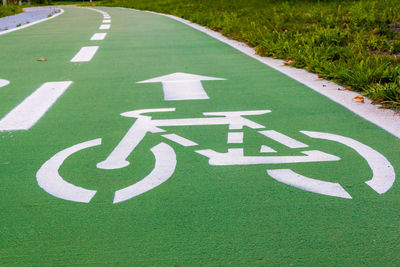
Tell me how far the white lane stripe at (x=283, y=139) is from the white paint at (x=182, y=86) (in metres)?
1.68

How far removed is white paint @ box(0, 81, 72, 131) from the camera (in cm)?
467

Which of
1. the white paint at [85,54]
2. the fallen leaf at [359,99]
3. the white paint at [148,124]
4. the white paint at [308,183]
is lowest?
the white paint at [85,54]

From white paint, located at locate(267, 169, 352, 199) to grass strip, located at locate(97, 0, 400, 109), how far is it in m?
2.32

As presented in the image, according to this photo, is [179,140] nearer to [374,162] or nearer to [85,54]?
[374,162]

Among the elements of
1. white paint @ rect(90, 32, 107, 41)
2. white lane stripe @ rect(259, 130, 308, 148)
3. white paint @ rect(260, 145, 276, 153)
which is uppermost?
white paint @ rect(260, 145, 276, 153)

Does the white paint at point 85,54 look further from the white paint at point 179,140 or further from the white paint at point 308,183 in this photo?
the white paint at point 308,183

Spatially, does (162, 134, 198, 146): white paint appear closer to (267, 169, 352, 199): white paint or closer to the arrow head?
(267, 169, 352, 199): white paint

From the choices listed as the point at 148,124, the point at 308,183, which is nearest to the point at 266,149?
the point at 308,183

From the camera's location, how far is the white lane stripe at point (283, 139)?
387 centimetres

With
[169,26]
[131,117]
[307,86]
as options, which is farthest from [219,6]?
[131,117]

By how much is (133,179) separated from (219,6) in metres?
19.4

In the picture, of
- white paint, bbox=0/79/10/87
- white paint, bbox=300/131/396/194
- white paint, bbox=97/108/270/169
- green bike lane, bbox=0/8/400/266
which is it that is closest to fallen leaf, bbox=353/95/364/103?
green bike lane, bbox=0/8/400/266

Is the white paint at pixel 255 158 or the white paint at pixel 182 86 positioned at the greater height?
the white paint at pixel 255 158

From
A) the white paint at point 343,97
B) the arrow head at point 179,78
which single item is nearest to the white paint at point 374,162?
the white paint at point 343,97
